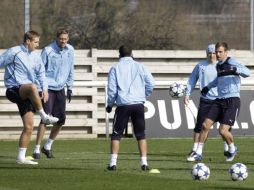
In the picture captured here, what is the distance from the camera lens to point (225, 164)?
18031 mm

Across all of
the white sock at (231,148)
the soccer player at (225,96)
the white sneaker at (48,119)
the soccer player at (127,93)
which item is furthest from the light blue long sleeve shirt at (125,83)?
the white sock at (231,148)

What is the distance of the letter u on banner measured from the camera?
26.1 meters

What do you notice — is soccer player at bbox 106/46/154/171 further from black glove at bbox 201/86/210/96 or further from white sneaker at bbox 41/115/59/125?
black glove at bbox 201/86/210/96

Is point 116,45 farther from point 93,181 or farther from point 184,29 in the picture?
point 93,181

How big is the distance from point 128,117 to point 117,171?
2.63 feet

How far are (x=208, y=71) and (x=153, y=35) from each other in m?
8.09

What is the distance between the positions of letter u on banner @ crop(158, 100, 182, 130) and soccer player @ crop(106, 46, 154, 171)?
9.60m

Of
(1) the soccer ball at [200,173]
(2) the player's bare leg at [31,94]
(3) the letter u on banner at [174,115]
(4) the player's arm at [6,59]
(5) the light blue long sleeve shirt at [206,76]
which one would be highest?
(4) the player's arm at [6,59]

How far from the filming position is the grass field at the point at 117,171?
14297mm

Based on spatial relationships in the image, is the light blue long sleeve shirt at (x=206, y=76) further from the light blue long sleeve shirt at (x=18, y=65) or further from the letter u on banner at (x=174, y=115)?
the letter u on banner at (x=174, y=115)

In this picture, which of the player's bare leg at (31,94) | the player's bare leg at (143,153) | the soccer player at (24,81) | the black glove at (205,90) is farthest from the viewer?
the black glove at (205,90)

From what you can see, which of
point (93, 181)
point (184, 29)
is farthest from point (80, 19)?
point (93, 181)

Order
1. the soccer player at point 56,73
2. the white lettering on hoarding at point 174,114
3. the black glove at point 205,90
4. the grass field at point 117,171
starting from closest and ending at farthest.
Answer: the grass field at point 117,171 < the black glove at point 205,90 < the soccer player at point 56,73 < the white lettering on hoarding at point 174,114

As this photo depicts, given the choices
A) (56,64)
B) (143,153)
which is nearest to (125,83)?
(143,153)
